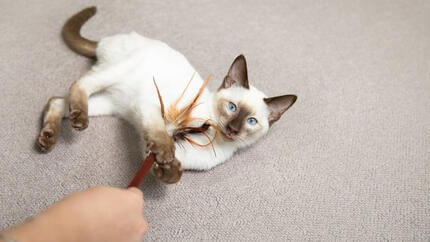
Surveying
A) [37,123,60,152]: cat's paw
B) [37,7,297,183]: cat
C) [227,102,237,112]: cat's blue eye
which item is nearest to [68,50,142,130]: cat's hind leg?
[37,7,297,183]: cat

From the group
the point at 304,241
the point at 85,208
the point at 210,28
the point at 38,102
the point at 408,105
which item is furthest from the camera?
the point at 210,28

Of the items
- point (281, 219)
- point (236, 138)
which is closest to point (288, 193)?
point (281, 219)

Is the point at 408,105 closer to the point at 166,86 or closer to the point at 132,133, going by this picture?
the point at 166,86

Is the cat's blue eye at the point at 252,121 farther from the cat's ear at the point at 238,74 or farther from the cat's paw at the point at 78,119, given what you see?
the cat's paw at the point at 78,119

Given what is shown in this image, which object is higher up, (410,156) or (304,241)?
(410,156)

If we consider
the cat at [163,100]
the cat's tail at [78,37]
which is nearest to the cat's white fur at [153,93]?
the cat at [163,100]

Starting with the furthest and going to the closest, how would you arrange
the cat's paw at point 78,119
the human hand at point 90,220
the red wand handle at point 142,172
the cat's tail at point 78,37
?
the cat's tail at point 78,37, the cat's paw at point 78,119, the red wand handle at point 142,172, the human hand at point 90,220

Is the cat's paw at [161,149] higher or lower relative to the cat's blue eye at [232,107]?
lower

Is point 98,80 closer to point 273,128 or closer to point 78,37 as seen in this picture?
point 78,37
